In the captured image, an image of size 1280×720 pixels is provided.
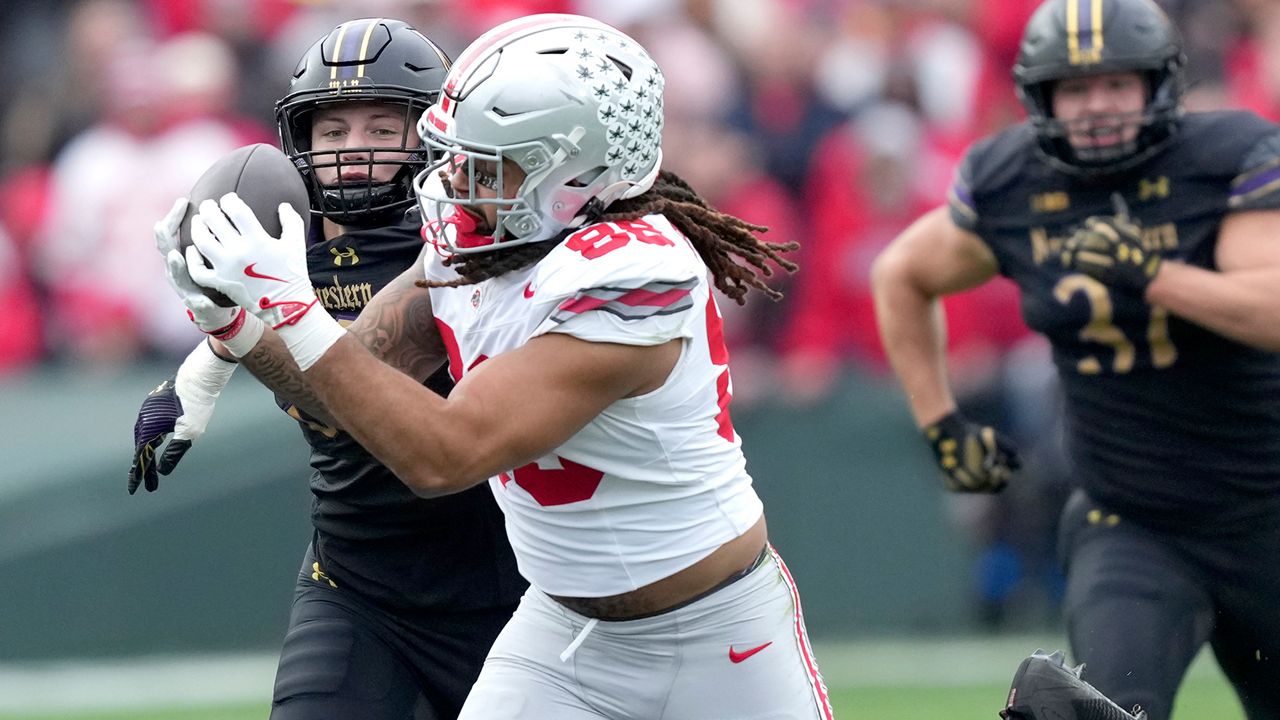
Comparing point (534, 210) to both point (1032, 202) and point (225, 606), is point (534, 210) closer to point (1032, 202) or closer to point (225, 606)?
point (1032, 202)

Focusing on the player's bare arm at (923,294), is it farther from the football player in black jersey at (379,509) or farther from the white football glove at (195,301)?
the white football glove at (195,301)

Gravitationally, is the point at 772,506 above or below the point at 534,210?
below

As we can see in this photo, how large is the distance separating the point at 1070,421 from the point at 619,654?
1.82m

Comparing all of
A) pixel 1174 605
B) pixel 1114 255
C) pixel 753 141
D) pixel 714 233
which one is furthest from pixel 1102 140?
pixel 753 141

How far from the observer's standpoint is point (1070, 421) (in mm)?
4926

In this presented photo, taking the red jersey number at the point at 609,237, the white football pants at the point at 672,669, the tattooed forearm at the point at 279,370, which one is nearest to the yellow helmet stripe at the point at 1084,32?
the red jersey number at the point at 609,237

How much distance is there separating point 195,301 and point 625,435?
81cm

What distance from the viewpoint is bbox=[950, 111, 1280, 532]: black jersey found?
4641mm

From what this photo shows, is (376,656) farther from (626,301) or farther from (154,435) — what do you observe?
(626,301)

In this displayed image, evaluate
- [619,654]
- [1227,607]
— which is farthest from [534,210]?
[1227,607]

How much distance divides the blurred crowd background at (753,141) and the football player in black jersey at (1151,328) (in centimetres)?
352

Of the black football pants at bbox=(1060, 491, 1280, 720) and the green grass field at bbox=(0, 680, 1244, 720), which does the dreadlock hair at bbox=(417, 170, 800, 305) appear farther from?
the green grass field at bbox=(0, 680, 1244, 720)

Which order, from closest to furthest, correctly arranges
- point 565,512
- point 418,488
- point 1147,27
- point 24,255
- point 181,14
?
point 418,488 < point 565,512 < point 1147,27 < point 24,255 < point 181,14

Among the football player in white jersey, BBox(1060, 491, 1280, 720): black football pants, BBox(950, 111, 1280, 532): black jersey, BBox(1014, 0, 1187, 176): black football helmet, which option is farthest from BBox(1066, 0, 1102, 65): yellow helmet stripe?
the football player in white jersey
